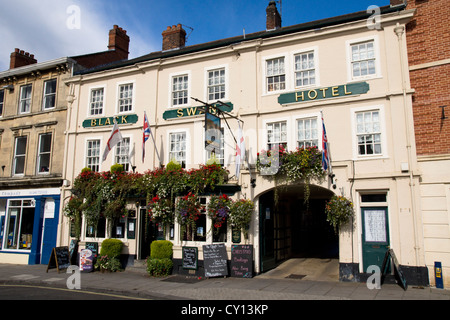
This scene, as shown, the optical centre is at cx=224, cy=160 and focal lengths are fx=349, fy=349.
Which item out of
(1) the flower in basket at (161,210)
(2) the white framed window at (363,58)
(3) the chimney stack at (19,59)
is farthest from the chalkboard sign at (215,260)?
(3) the chimney stack at (19,59)

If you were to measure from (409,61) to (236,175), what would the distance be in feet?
23.2

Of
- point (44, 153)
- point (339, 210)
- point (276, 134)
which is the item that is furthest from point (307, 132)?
point (44, 153)

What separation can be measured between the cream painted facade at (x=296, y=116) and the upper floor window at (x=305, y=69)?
78 mm

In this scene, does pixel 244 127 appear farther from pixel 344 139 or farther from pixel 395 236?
pixel 395 236

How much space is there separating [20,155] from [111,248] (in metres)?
9.09

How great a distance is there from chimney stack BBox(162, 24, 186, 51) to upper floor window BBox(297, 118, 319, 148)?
8972 mm

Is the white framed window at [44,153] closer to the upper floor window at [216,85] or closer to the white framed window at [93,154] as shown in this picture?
the white framed window at [93,154]

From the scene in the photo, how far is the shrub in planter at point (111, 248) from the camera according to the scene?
47.0ft

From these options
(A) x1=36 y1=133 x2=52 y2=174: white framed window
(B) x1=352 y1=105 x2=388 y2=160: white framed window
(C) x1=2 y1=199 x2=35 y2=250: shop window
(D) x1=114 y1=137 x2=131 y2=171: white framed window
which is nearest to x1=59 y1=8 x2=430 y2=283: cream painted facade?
(B) x1=352 y1=105 x2=388 y2=160: white framed window

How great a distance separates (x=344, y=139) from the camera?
12125 mm

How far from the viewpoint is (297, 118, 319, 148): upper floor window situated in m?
12.6

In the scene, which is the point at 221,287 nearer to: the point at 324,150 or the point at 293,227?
the point at 324,150

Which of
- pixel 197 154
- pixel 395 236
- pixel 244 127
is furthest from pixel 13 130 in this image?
pixel 395 236

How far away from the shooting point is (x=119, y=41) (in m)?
22.0
